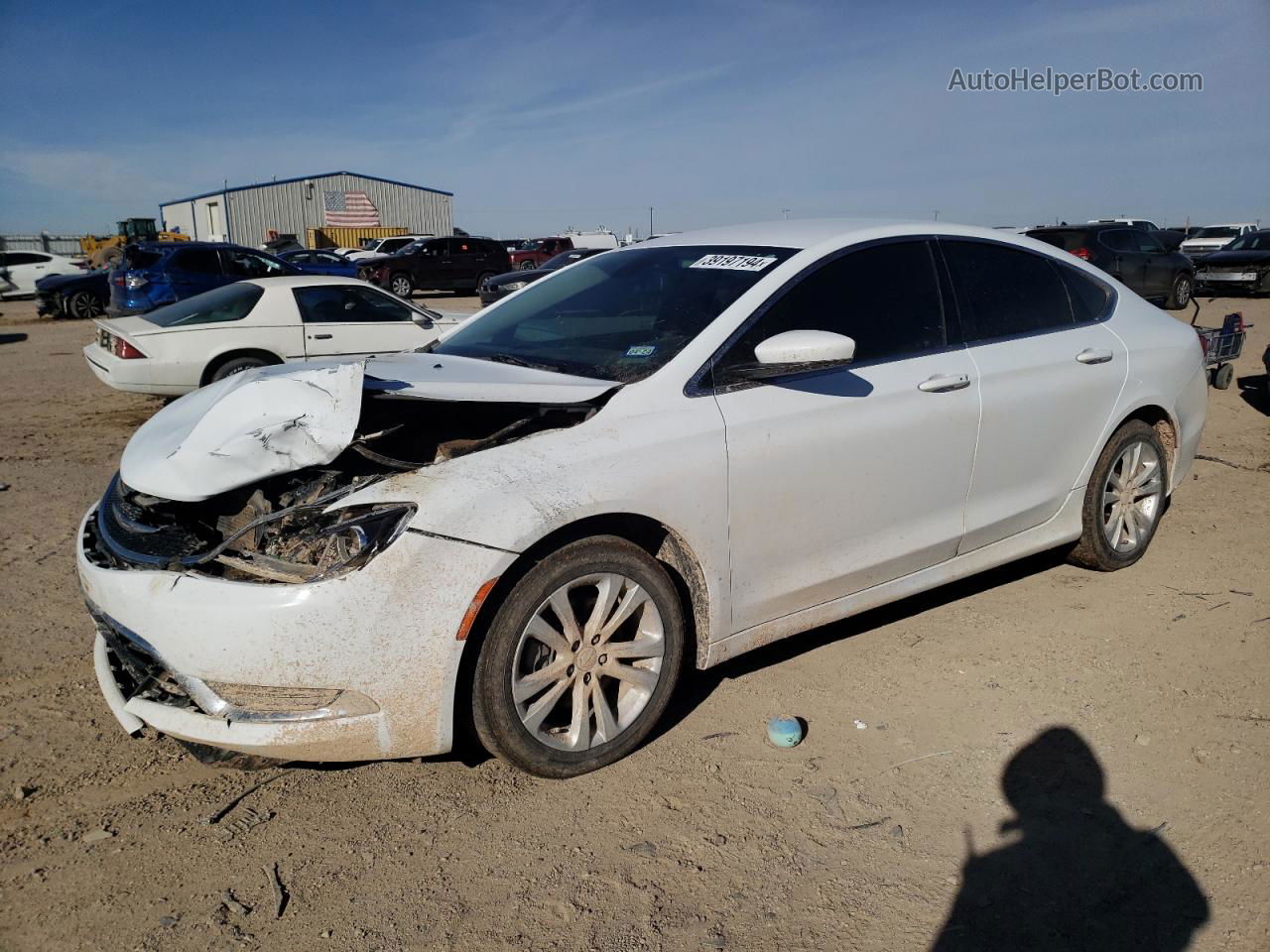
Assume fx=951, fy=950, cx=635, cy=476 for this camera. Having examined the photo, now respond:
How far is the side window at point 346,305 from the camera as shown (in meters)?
9.34

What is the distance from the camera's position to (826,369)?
11.5ft

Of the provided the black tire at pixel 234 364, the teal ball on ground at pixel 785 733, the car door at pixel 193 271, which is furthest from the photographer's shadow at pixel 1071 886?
the car door at pixel 193 271

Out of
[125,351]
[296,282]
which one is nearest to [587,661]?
[125,351]

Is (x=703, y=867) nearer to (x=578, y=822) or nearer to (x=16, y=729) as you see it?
(x=578, y=822)

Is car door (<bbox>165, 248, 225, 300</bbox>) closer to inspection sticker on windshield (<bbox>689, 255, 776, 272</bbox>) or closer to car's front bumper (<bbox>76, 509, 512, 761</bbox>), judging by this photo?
inspection sticker on windshield (<bbox>689, 255, 776, 272</bbox>)

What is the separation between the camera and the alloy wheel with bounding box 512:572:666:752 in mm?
2879

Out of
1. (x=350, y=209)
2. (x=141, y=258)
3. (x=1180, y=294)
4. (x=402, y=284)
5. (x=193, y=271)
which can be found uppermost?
(x=350, y=209)

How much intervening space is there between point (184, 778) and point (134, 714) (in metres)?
0.32

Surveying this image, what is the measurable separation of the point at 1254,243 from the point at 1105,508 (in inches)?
778

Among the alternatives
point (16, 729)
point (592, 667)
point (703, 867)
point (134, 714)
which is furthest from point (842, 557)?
point (16, 729)

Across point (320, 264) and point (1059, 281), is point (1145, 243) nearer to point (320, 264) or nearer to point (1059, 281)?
point (1059, 281)

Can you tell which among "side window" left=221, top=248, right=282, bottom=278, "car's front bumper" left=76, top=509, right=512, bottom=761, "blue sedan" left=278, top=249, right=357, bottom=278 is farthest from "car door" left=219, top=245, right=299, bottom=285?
"car's front bumper" left=76, top=509, right=512, bottom=761

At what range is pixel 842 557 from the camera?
11.6ft

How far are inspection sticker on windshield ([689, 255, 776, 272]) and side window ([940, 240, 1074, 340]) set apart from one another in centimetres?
95
